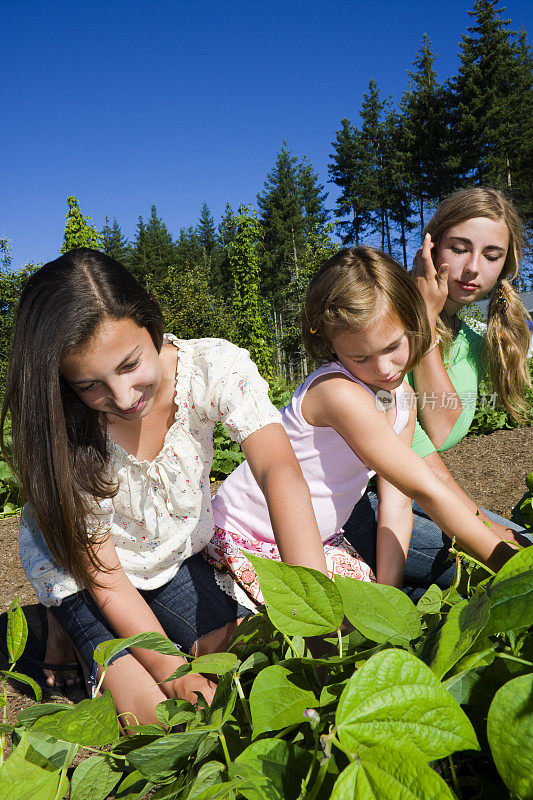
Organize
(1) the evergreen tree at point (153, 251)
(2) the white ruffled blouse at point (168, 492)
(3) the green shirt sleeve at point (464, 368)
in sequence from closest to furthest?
1. (2) the white ruffled blouse at point (168, 492)
2. (3) the green shirt sleeve at point (464, 368)
3. (1) the evergreen tree at point (153, 251)

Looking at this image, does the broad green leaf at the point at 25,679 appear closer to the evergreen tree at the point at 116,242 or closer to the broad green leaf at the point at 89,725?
the broad green leaf at the point at 89,725

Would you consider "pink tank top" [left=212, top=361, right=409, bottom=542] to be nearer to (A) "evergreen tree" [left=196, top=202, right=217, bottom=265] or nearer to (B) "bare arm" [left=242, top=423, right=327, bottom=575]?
(B) "bare arm" [left=242, top=423, right=327, bottom=575]

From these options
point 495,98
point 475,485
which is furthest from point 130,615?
point 495,98

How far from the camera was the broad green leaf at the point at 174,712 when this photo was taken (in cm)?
47

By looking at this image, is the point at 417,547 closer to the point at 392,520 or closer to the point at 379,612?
the point at 392,520

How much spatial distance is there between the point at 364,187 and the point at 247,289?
2053 cm

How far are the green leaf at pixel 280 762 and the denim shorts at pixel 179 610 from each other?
5.31 ft

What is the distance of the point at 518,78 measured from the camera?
2861 centimetres

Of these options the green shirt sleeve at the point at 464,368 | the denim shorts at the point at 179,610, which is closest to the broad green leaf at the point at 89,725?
the denim shorts at the point at 179,610

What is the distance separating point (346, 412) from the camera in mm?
1693

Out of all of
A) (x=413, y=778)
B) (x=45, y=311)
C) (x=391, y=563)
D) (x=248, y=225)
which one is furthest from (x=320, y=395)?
(x=248, y=225)

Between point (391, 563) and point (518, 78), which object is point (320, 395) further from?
point (518, 78)

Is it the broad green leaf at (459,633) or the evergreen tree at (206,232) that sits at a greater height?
the evergreen tree at (206,232)

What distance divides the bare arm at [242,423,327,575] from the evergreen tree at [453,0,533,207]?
97.5ft
